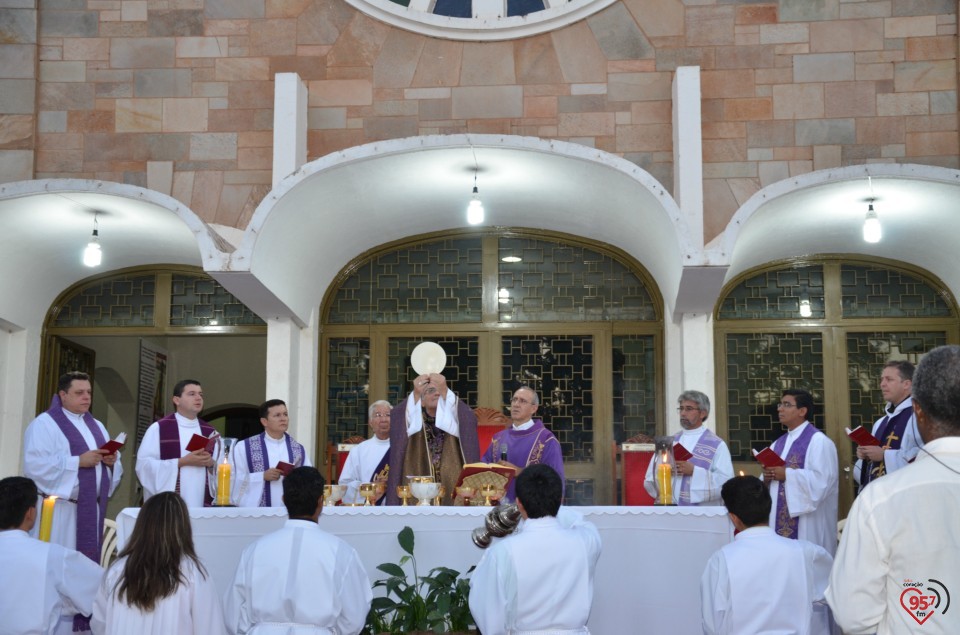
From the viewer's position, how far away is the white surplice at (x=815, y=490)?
7.96 metres

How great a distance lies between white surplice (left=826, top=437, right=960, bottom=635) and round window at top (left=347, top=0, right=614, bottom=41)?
22.9ft

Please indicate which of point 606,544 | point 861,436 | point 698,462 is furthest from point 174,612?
point 698,462

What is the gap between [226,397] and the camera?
15.2 metres

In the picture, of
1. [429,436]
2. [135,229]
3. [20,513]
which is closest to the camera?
[20,513]

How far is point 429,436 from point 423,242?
3.58m

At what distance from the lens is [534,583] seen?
15.2 feet

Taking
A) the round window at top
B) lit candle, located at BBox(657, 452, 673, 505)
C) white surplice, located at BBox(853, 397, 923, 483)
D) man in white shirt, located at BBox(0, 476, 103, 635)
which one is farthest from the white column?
white surplice, located at BBox(853, 397, 923, 483)

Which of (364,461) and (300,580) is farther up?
(364,461)

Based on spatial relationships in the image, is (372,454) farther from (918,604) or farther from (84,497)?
(918,604)

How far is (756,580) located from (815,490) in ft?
11.2

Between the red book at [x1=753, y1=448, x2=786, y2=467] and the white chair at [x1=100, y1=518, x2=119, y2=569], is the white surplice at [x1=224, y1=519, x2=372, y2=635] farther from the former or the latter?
the red book at [x1=753, y1=448, x2=786, y2=467]

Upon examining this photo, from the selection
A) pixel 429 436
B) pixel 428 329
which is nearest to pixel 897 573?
pixel 429 436

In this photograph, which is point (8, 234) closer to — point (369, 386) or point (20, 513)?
point (369, 386)

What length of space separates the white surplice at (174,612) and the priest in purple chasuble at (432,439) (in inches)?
120
